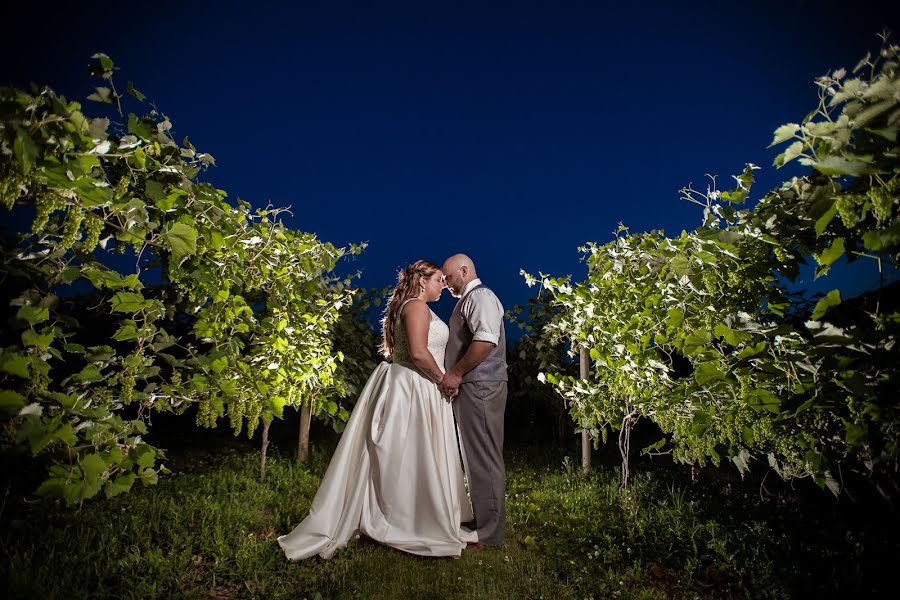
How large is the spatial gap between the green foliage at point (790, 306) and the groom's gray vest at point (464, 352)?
927 mm

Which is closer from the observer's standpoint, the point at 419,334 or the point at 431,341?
the point at 419,334

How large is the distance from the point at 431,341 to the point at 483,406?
0.66 m

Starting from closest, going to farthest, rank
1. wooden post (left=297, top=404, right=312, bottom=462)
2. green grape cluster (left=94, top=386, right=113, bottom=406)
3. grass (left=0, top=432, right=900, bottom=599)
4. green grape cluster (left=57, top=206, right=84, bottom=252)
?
green grape cluster (left=57, top=206, right=84, bottom=252), green grape cluster (left=94, top=386, right=113, bottom=406), grass (left=0, top=432, right=900, bottom=599), wooden post (left=297, top=404, right=312, bottom=462)

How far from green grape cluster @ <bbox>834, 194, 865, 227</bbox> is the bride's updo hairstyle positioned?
Answer: 2543mm

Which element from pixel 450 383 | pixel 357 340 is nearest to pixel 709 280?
pixel 450 383

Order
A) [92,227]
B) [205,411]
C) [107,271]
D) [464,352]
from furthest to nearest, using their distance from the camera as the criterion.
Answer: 1. [464,352]
2. [205,411]
3. [107,271]
4. [92,227]

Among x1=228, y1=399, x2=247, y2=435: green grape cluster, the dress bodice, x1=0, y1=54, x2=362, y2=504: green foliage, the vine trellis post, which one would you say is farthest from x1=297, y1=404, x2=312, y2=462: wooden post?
x1=228, y1=399, x2=247, y2=435: green grape cluster

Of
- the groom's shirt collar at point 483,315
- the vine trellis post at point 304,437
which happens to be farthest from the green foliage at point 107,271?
the vine trellis post at point 304,437

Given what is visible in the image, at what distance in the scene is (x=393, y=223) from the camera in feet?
223

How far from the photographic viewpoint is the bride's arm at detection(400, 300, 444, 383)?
129 inches

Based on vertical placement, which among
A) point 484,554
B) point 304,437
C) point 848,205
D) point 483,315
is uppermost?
point 848,205

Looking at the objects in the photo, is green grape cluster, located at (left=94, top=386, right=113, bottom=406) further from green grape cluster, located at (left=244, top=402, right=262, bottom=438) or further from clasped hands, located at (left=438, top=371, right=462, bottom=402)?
clasped hands, located at (left=438, top=371, right=462, bottom=402)

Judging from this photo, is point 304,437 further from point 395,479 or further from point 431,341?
point 431,341

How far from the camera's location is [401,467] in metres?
3.15
